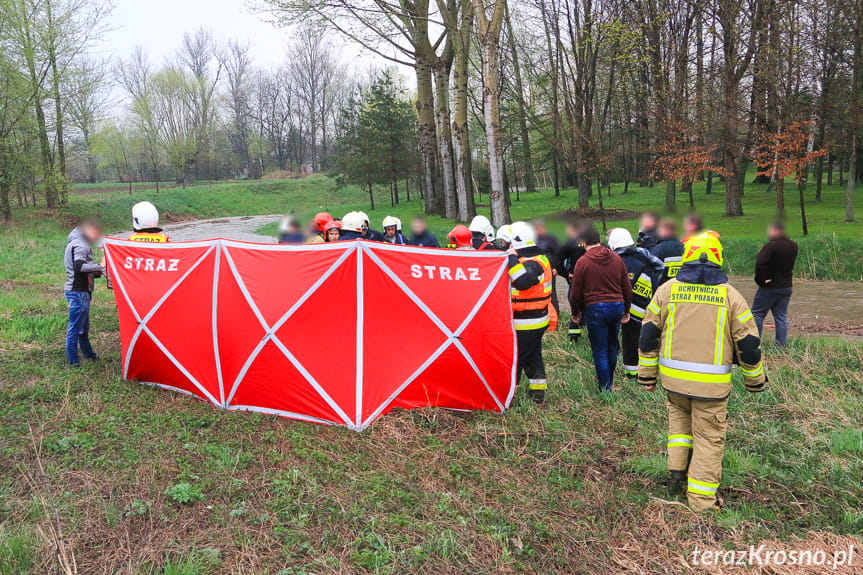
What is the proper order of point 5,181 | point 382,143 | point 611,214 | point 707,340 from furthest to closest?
1. point 382,143
2. point 611,214
3. point 5,181
4. point 707,340

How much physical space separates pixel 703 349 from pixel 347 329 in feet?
9.79

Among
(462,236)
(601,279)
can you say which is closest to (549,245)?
(462,236)

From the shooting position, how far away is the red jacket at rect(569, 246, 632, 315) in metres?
5.98

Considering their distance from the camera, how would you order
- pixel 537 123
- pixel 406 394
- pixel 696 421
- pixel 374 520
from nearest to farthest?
pixel 374 520
pixel 696 421
pixel 406 394
pixel 537 123

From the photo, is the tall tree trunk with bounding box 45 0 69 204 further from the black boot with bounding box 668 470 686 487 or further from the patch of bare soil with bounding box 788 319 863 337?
the black boot with bounding box 668 470 686 487

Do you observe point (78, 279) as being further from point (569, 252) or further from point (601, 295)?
point (569, 252)

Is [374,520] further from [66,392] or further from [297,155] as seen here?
[297,155]

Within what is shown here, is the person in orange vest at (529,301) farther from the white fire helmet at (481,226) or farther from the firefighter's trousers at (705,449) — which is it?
the firefighter's trousers at (705,449)

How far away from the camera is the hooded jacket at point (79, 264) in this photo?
6957mm

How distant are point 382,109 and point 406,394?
3371cm

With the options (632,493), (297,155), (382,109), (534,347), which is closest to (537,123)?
(382,109)

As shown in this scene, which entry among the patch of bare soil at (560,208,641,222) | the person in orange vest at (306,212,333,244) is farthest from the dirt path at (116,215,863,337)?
the patch of bare soil at (560,208,641,222)

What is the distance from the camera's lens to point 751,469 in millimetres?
4465

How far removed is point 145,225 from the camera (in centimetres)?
696
